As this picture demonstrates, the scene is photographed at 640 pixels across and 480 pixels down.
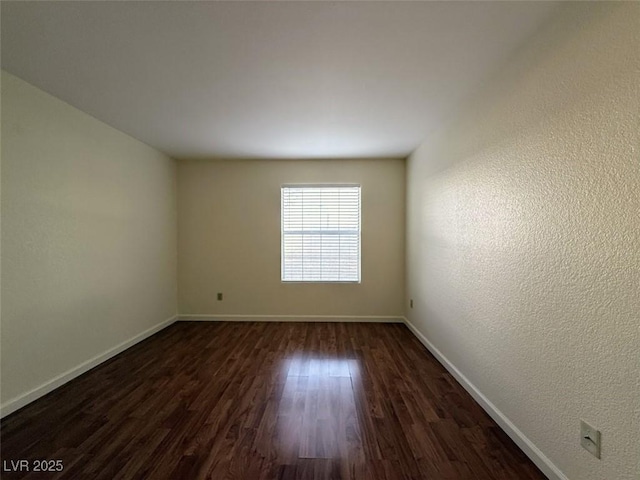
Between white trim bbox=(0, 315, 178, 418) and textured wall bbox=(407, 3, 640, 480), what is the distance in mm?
3308

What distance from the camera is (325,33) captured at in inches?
60.9

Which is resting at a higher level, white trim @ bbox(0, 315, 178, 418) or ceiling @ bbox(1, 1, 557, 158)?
ceiling @ bbox(1, 1, 557, 158)

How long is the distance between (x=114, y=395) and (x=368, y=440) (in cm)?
196

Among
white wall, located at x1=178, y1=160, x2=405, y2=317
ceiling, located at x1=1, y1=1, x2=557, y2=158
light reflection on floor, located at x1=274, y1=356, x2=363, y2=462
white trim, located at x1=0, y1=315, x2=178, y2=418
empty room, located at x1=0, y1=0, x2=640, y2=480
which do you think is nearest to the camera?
empty room, located at x1=0, y1=0, x2=640, y2=480

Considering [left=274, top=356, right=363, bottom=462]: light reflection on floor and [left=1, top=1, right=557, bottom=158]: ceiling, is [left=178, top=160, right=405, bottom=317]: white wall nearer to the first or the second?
[left=1, top=1, right=557, bottom=158]: ceiling

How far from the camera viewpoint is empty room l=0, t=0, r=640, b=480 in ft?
4.09

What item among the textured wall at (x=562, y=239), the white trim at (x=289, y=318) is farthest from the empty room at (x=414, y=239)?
the white trim at (x=289, y=318)

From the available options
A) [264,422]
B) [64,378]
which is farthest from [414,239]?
[64,378]

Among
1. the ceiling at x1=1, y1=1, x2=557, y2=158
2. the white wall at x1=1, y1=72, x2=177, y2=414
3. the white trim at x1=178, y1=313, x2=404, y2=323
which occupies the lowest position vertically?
the white trim at x1=178, y1=313, x2=404, y2=323

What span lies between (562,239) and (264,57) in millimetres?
1944

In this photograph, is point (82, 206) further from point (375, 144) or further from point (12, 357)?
point (375, 144)

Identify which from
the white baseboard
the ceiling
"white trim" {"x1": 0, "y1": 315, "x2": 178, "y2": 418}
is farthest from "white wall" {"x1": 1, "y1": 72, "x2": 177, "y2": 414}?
the white baseboard

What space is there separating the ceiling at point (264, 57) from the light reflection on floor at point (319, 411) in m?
2.35

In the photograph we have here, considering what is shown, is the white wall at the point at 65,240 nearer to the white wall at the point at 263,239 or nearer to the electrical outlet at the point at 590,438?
the white wall at the point at 263,239
